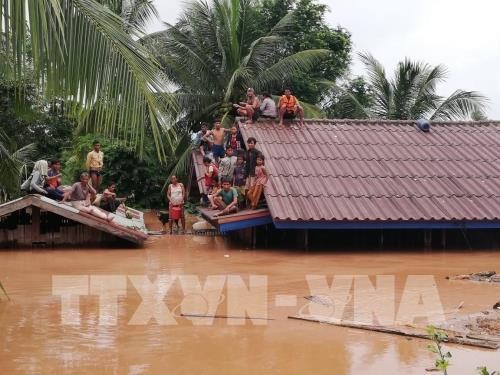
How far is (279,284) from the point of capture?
8852mm

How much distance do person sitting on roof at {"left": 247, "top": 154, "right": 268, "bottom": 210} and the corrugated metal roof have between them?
15 cm

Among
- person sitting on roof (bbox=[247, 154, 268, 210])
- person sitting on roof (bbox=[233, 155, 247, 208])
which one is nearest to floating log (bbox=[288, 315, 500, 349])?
person sitting on roof (bbox=[247, 154, 268, 210])

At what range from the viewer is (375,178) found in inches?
519

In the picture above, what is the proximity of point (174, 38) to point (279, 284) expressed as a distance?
1392 cm

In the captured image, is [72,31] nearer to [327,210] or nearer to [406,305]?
[406,305]

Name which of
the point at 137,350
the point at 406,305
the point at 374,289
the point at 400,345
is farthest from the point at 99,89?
the point at 374,289

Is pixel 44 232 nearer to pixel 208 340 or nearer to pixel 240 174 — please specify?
pixel 240 174

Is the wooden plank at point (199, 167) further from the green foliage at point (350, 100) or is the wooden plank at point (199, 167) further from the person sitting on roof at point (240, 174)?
the green foliage at point (350, 100)

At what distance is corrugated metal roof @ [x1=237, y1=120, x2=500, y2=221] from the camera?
12109mm

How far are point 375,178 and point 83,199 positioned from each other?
5.71 meters

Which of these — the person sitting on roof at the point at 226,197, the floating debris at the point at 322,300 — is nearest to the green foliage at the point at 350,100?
the person sitting on roof at the point at 226,197

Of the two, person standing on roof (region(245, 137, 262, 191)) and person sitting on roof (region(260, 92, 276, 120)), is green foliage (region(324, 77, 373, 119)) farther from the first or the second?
person standing on roof (region(245, 137, 262, 191))

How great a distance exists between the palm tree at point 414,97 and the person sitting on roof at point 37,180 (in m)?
12.6

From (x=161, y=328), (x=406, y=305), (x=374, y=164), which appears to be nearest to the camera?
(x=161, y=328)
